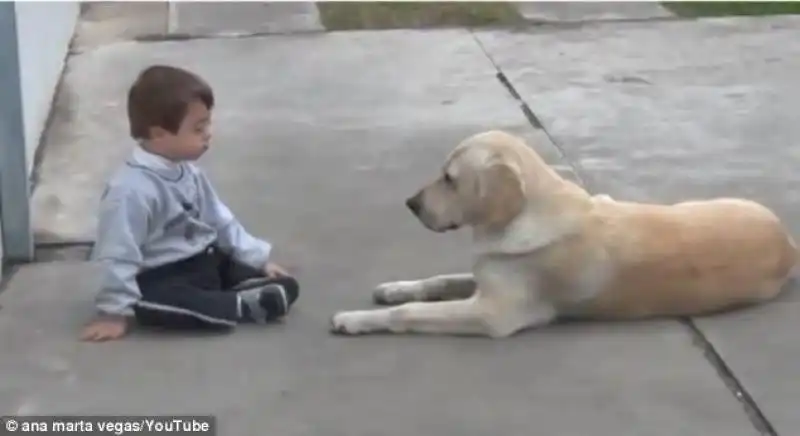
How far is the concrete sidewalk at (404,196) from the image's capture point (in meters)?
4.08

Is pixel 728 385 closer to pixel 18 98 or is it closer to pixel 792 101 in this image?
pixel 18 98

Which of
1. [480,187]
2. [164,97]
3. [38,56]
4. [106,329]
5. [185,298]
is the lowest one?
[38,56]

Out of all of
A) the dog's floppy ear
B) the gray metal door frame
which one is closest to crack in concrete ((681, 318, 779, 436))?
the dog's floppy ear

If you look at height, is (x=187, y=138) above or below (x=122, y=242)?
above

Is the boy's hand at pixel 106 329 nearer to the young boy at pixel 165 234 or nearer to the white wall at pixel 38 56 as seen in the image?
the young boy at pixel 165 234

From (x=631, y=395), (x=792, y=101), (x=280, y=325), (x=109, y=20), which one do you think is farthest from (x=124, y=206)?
(x=109, y=20)

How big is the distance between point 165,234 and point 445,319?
37.6 inches

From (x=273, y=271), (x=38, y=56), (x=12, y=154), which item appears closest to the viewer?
(x=273, y=271)

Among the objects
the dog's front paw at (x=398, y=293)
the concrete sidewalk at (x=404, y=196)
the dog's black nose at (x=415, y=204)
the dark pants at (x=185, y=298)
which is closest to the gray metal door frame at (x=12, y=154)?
the concrete sidewalk at (x=404, y=196)

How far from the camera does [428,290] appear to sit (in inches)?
191

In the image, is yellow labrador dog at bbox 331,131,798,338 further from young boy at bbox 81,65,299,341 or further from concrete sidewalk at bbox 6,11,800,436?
young boy at bbox 81,65,299,341

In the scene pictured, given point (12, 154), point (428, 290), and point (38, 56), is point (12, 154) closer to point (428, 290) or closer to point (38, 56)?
point (428, 290)

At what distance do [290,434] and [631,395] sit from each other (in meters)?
1.01

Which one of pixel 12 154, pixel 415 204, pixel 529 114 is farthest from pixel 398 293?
pixel 529 114
